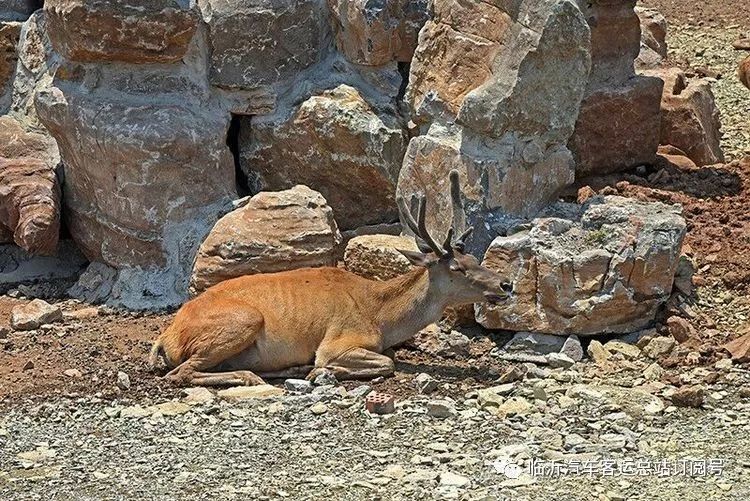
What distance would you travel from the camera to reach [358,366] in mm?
8852

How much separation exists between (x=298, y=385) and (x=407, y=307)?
3.14 feet

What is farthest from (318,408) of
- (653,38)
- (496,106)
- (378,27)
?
(653,38)

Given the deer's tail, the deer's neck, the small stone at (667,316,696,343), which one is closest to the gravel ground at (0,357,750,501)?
the small stone at (667,316,696,343)

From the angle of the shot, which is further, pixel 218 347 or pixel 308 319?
pixel 308 319

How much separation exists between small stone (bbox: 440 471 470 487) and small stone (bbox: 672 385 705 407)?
5.05 feet

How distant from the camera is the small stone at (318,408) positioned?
7.91 meters

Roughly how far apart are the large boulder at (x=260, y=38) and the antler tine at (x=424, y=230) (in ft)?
5.36

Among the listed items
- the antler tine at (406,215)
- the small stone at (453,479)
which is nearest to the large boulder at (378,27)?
the antler tine at (406,215)

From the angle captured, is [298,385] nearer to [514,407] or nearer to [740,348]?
[514,407]

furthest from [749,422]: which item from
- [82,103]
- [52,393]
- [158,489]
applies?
[82,103]

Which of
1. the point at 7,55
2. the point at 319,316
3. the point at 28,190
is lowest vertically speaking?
the point at 319,316

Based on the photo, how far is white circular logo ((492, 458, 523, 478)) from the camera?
6918 mm

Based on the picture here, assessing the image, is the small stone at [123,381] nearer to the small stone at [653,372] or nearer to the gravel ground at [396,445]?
the gravel ground at [396,445]

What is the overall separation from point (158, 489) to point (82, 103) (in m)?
3.76
